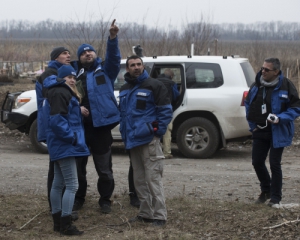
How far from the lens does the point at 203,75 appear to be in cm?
1094

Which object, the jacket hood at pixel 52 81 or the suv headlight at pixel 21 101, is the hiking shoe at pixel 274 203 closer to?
the jacket hood at pixel 52 81

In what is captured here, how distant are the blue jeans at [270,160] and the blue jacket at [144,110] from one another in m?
1.27

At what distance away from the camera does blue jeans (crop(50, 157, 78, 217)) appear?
19.0 feet

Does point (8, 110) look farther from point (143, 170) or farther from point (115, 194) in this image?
point (143, 170)

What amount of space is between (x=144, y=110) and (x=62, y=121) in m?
0.93

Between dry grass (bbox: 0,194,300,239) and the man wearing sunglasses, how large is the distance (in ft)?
1.50

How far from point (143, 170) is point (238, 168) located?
398cm

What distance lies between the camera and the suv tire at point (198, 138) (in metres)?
10.8

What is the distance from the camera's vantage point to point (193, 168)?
9977 mm

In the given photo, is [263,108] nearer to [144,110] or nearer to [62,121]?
[144,110]

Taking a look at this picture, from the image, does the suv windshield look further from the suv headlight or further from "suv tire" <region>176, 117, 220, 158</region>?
the suv headlight

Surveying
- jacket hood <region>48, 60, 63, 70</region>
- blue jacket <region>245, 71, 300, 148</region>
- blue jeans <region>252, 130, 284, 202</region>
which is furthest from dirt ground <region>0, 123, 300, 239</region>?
jacket hood <region>48, 60, 63, 70</region>

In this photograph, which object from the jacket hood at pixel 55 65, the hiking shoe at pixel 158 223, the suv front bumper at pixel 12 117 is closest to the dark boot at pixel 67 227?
the hiking shoe at pixel 158 223

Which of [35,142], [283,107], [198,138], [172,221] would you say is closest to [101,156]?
[172,221]
